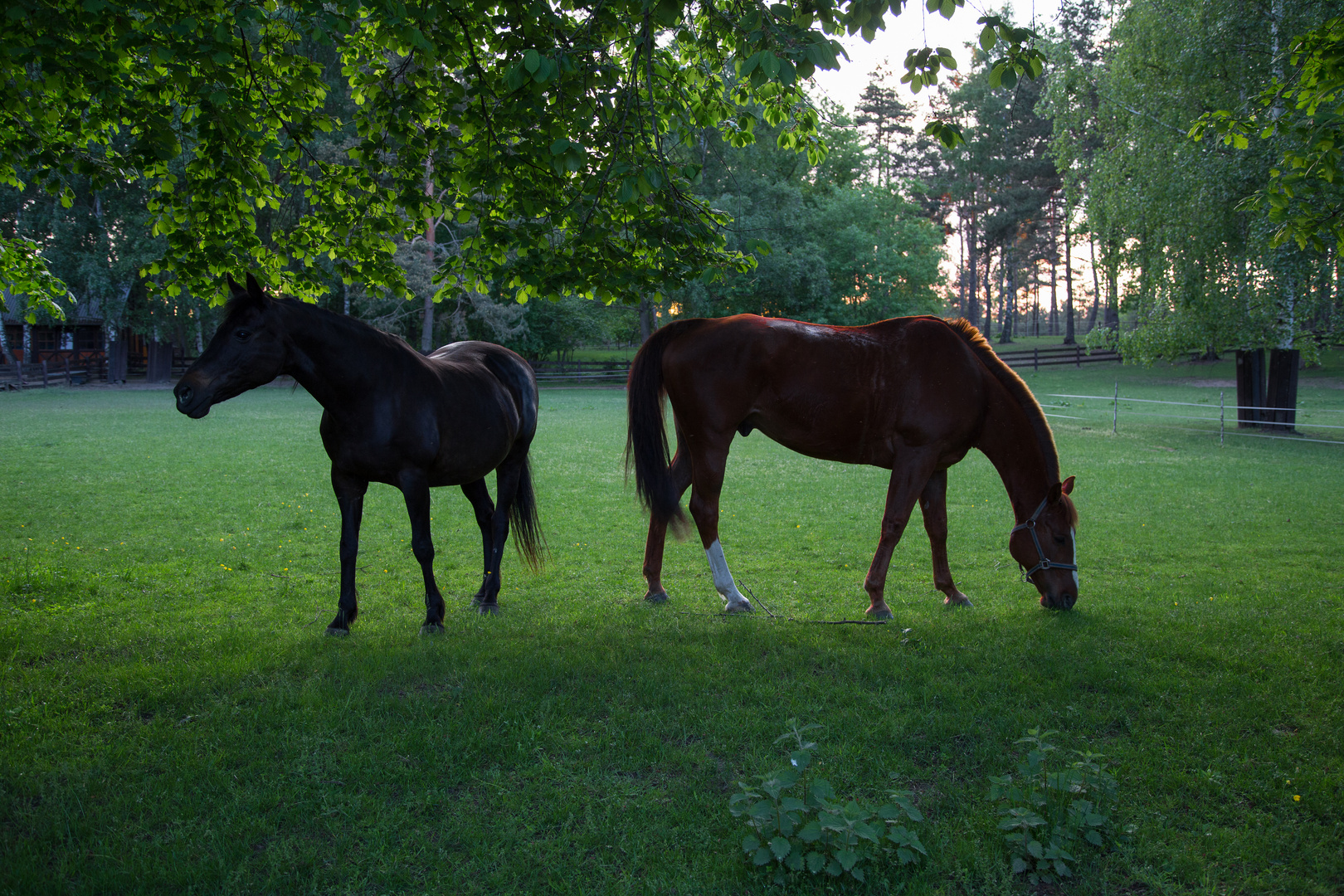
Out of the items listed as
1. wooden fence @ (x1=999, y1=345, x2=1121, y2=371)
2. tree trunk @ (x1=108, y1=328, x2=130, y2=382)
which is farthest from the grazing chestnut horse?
tree trunk @ (x1=108, y1=328, x2=130, y2=382)

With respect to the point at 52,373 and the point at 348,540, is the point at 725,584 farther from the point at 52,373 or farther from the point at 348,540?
the point at 52,373

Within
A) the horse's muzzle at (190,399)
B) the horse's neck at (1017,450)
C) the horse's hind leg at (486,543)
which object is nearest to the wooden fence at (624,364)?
the horse's hind leg at (486,543)

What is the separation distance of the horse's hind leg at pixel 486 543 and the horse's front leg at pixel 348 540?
3.62 feet

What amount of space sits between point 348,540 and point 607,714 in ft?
7.50

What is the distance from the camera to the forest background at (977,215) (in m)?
6.67

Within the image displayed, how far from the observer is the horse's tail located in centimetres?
674

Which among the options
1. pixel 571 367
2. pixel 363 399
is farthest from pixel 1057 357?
pixel 363 399

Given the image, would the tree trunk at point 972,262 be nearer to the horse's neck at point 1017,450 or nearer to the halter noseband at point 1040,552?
the horse's neck at point 1017,450

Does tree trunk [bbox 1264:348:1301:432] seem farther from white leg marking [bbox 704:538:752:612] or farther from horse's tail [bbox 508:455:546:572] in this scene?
horse's tail [bbox 508:455:546:572]

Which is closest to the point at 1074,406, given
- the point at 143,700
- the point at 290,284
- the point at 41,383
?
the point at 290,284

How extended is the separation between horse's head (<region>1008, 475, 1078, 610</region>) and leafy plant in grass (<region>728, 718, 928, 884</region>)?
3.43 m

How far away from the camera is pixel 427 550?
525 cm

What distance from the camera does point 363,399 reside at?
503 cm

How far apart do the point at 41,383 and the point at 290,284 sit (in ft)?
126
